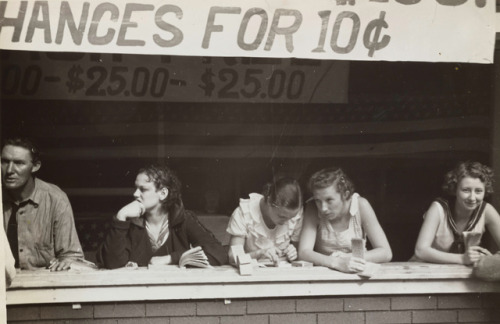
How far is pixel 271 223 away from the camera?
241 inches

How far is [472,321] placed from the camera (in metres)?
6.00

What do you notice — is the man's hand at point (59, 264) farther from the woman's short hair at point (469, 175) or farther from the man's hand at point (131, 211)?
the woman's short hair at point (469, 175)

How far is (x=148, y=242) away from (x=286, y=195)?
1.07 m

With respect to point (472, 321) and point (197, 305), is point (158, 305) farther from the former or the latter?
point (472, 321)

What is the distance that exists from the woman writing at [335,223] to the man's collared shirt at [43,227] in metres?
1.74

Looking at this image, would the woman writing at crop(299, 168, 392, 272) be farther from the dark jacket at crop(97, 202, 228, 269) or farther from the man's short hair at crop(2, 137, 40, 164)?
the man's short hair at crop(2, 137, 40, 164)

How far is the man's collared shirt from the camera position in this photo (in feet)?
19.3

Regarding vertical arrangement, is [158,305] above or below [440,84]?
below

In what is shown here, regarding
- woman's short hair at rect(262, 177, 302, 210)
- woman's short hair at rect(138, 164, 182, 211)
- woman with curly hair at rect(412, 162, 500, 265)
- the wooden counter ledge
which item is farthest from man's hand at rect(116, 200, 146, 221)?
woman with curly hair at rect(412, 162, 500, 265)

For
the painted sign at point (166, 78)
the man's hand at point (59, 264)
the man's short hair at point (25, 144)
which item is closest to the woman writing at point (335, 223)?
the painted sign at point (166, 78)

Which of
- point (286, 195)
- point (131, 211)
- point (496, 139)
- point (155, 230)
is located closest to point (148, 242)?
point (155, 230)

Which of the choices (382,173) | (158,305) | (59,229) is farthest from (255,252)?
(382,173)

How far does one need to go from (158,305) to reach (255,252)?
853 millimetres

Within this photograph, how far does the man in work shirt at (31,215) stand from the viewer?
5.85 m
